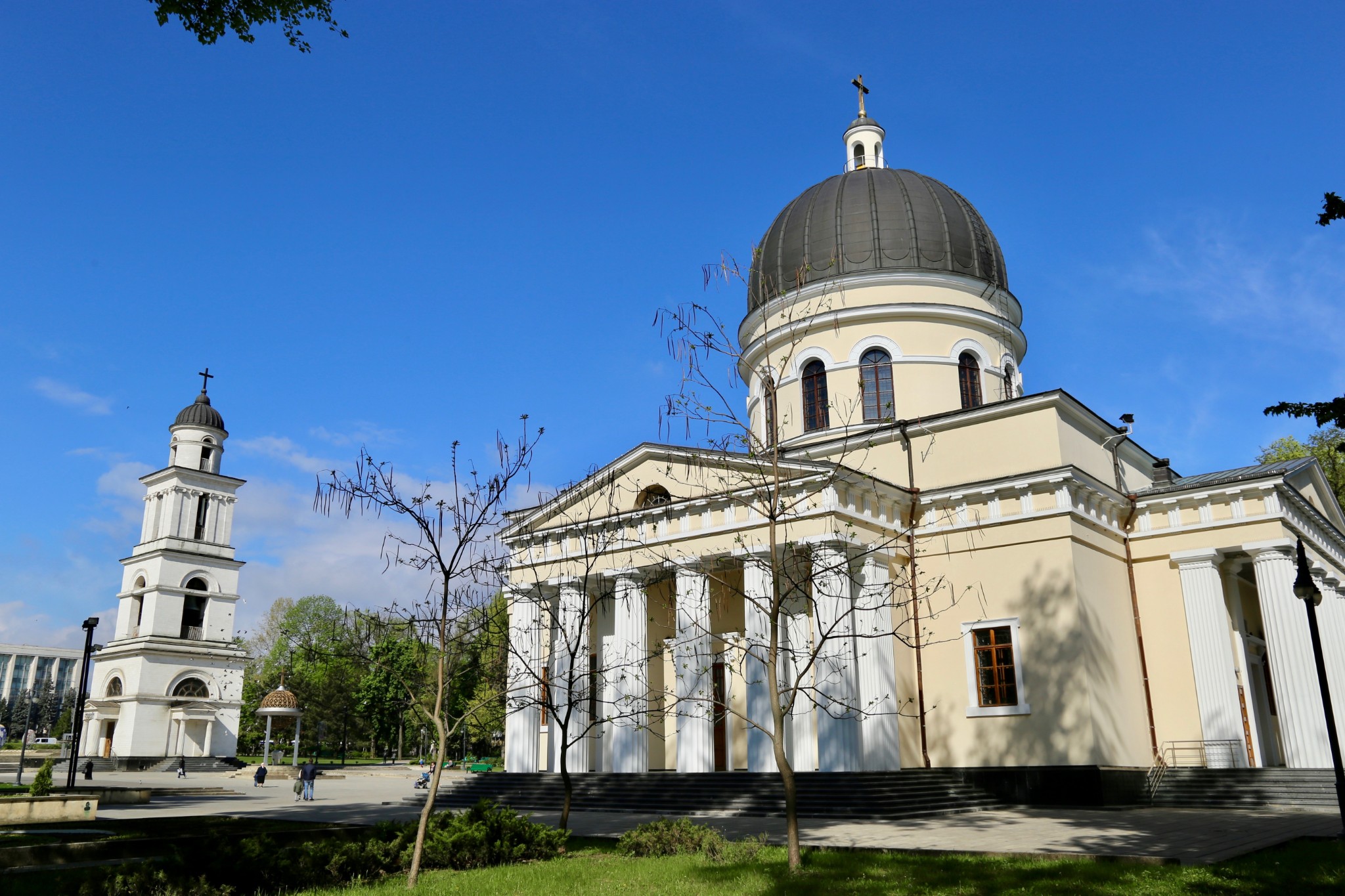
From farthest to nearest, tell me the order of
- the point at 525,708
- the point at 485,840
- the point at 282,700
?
the point at 282,700 → the point at 525,708 → the point at 485,840

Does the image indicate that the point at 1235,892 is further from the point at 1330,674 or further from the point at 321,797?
the point at 321,797

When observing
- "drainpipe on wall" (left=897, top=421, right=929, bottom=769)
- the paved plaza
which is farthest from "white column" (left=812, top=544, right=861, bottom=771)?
the paved plaza

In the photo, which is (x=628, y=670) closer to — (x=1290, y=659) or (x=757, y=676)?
(x=757, y=676)

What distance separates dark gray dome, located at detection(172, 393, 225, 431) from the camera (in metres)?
55.0

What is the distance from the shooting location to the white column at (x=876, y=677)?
20922 millimetres

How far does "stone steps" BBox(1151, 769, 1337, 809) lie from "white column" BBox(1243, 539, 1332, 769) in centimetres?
126

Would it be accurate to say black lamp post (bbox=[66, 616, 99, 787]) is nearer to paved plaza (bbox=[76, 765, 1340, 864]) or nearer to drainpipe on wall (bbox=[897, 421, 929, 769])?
paved plaza (bbox=[76, 765, 1340, 864])

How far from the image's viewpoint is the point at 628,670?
80.0 ft

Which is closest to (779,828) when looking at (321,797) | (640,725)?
(640,725)

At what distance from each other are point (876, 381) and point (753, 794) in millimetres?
12249

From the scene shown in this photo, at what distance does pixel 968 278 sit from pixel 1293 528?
10418mm

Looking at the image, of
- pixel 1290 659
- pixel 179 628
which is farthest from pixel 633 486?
pixel 179 628

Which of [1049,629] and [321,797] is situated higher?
[1049,629]

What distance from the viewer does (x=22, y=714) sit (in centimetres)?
12044
